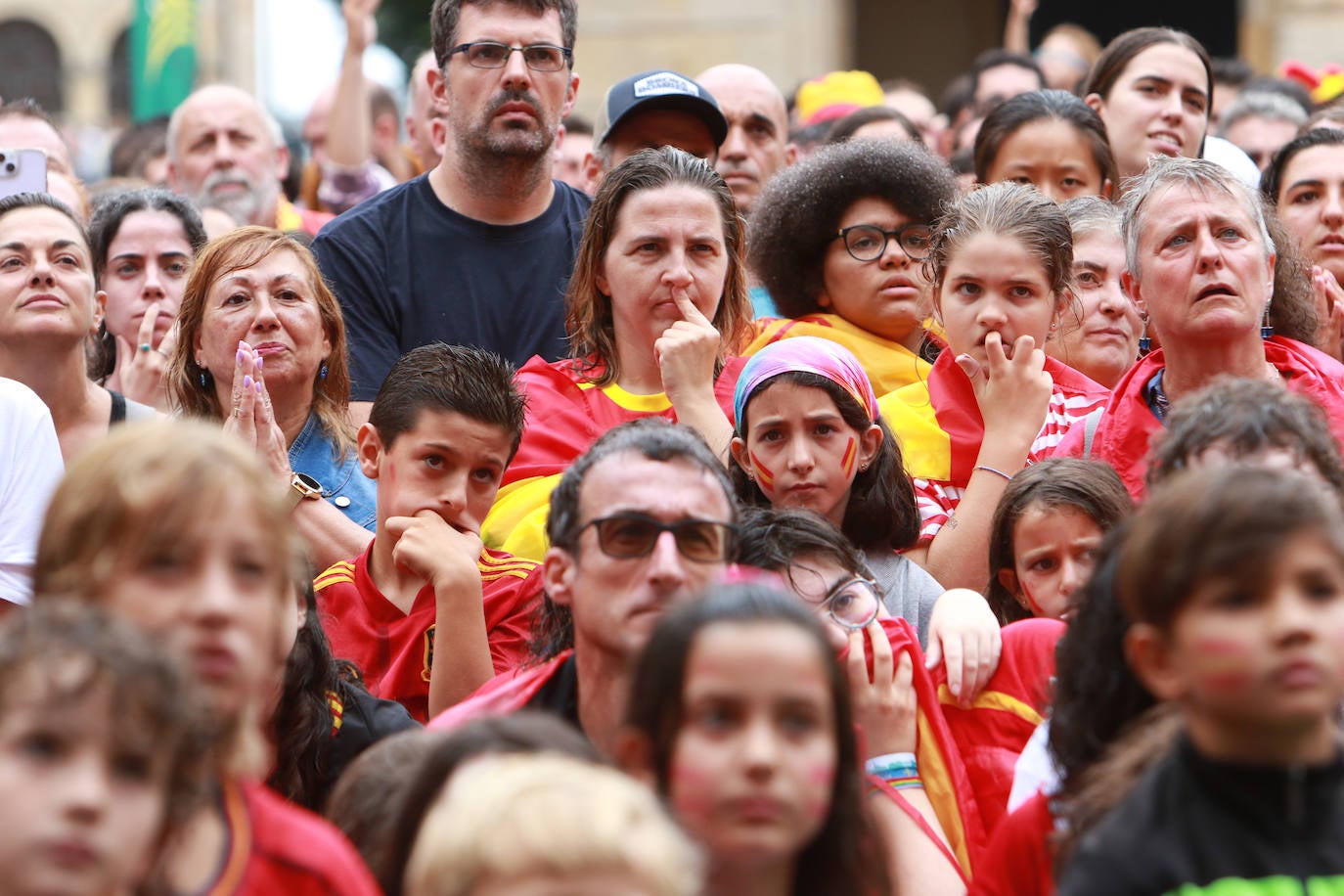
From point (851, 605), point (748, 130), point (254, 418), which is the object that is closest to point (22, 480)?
point (254, 418)

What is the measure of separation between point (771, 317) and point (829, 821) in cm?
332

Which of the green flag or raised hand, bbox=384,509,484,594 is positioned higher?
the green flag

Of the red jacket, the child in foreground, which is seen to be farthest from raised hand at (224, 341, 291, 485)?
the child in foreground

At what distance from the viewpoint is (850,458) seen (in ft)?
15.0

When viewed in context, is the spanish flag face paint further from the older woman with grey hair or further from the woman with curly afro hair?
the woman with curly afro hair

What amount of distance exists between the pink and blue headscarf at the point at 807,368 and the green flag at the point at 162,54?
26.4 feet

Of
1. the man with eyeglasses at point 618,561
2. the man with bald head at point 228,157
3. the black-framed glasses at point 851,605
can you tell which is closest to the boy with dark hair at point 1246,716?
the man with eyeglasses at point 618,561

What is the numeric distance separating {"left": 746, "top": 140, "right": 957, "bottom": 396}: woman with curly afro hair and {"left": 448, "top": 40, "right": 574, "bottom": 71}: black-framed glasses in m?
0.86

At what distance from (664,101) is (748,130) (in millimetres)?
1283

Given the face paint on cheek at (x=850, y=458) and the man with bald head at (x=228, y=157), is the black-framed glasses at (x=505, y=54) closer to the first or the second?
the man with bald head at (x=228, y=157)

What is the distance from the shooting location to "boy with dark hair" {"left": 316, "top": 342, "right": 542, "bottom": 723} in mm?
4395

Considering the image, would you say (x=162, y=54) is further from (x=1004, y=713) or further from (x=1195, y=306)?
(x=1004, y=713)

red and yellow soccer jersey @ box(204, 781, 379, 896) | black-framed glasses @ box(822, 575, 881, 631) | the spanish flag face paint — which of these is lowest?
black-framed glasses @ box(822, 575, 881, 631)

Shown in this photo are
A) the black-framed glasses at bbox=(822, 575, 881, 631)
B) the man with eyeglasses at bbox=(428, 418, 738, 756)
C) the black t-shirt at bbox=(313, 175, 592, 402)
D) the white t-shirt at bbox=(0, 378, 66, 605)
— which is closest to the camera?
the man with eyeglasses at bbox=(428, 418, 738, 756)
